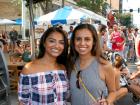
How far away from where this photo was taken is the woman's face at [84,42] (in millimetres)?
3369

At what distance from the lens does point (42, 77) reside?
3.37 meters

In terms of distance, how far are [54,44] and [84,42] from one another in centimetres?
26

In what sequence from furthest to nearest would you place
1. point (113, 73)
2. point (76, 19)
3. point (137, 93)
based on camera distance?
point (76, 19) → point (137, 93) → point (113, 73)

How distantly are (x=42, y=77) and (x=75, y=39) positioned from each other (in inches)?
16.2

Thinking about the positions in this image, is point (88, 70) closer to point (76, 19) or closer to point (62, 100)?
point (62, 100)

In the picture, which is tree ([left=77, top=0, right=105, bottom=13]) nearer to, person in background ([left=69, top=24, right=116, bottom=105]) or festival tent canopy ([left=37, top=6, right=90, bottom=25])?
festival tent canopy ([left=37, top=6, right=90, bottom=25])

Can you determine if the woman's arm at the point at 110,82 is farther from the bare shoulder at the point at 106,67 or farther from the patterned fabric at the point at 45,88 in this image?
the patterned fabric at the point at 45,88

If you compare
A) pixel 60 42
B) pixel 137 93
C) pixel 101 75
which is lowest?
pixel 137 93

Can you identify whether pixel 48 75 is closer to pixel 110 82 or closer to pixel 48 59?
pixel 48 59

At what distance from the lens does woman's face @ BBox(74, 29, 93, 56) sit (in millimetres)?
3369

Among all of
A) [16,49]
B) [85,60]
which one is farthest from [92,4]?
[85,60]

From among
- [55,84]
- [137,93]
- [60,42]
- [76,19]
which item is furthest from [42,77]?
[76,19]

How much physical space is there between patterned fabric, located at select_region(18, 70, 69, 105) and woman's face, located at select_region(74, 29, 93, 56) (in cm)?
25

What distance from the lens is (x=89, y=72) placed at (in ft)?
11.0
